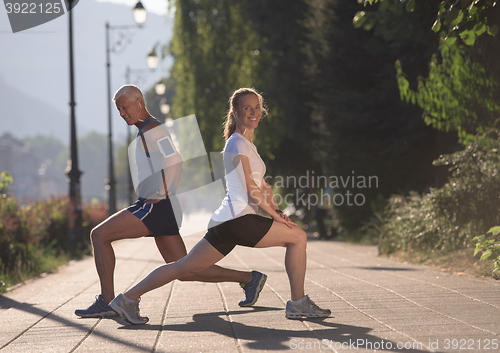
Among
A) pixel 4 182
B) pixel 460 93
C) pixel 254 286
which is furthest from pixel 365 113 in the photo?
pixel 254 286

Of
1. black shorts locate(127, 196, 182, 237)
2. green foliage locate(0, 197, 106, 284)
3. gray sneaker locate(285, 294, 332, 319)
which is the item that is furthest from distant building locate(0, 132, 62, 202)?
gray sneaker locate(285, 294, 332, 319)

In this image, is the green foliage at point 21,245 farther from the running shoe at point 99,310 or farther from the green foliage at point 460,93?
the green foliage at point 460,93

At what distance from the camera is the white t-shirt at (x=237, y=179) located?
4.63 meters

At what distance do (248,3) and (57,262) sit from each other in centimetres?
1594

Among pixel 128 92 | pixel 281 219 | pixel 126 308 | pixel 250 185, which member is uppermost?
pixel 128 92

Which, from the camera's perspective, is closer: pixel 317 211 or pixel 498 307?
pixel 498 307

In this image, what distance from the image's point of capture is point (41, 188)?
158250 millimetres

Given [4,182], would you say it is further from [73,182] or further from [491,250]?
[491,250]

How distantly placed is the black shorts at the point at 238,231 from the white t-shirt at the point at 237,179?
5cm

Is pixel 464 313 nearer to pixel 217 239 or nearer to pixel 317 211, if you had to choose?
pixel 217 239

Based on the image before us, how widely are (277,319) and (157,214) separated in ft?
4.47

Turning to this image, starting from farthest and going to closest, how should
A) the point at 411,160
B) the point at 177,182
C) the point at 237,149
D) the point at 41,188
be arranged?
the point at 41,188, the point at 411,160, the point at 177,182, the point at 237,149

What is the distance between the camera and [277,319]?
16.7 feet

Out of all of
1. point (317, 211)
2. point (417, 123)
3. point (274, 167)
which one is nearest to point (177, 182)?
point (417, 123)
